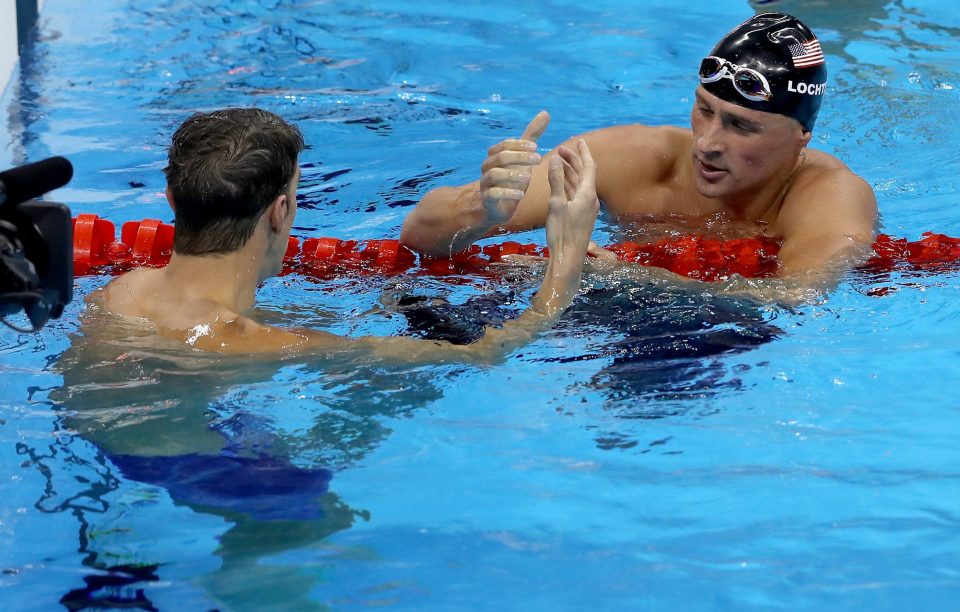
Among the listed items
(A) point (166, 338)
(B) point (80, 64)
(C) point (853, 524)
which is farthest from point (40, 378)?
(B) point (80, 64)

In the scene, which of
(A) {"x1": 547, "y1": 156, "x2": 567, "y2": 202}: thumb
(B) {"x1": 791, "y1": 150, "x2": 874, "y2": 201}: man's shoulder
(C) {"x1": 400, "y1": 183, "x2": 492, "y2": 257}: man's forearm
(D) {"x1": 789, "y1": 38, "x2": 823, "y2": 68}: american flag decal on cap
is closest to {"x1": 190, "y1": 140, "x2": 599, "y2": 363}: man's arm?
(A) {"x1": 547, "y1": 156, "x2": 567, "y2": 202}: thumb

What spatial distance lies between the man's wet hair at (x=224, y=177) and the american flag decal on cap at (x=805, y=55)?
6.83ft

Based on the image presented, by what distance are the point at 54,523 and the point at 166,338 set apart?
0.58m

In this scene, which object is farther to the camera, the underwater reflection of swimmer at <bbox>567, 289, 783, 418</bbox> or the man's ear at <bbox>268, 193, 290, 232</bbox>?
the underwater reflection of swimmer at <bbox>567, 289, 783, 418</bbox>

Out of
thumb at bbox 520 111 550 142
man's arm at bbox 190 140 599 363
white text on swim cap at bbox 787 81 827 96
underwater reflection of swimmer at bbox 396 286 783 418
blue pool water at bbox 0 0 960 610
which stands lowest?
blue pool water at bbox 0 0 960 610

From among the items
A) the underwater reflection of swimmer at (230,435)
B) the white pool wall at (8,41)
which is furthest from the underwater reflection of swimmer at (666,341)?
the white pool wall at (8,41)

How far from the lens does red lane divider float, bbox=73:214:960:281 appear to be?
14.0 ft

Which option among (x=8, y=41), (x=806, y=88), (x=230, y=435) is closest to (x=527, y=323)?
(x=230, y=435)

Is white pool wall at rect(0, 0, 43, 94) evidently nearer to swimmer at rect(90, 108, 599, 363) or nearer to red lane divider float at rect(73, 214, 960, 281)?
red lane divider float at rect(73, 214, 960, 281)

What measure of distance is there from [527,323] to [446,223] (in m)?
1.03

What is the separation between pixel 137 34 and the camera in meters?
8.61

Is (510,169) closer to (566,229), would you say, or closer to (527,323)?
(566,229)

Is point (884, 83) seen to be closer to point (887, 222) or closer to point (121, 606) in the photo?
point (887, 222)

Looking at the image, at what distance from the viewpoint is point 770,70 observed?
4.16 m
